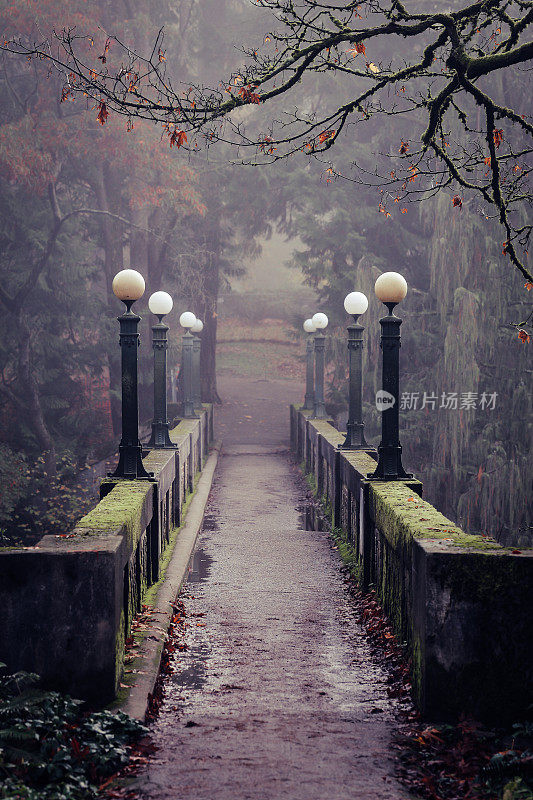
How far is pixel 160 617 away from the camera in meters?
6.78

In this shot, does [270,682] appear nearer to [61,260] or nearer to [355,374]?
[355,374]

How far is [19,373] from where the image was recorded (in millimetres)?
22141

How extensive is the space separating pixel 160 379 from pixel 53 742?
26.7ft

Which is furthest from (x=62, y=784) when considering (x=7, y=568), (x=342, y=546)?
(x=342, y=546)

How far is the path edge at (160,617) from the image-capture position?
16.5ft

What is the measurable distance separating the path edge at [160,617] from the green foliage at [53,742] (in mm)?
268

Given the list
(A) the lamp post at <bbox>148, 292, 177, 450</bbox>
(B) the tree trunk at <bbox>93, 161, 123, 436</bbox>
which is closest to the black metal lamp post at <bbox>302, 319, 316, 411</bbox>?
(B) the tree trunk at <bbox>93, 161, 123, 436</bbox>

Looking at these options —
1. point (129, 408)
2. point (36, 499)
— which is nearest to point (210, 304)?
point (36, 499)

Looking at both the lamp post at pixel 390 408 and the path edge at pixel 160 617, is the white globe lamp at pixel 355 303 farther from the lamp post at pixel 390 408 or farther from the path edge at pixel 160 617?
the lamp post at pixel 390 408

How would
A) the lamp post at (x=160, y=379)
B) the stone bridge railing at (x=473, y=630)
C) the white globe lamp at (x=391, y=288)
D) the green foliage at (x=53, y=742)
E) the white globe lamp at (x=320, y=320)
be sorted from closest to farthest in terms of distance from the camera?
1. the green foliage at (x=53, y=742)
2. the stone bridge railing at (x=473, y=630)
3. the white globe lamp at (x=391, y=288)
4. the lamp post at (x=160, y=379)
5. the white globe lamp at (x=320, y=320)

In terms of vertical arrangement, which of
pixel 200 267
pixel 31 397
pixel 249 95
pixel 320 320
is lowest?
pixel 31 397

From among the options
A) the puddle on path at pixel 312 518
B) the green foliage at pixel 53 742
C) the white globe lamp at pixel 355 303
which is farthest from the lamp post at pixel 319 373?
the green foliage at pixel 53 742

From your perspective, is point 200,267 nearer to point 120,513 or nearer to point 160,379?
point 160,379

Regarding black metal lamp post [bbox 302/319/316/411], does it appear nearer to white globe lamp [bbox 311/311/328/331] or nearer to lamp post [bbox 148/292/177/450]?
white globe lamp [bbox 311/311/328/331]
